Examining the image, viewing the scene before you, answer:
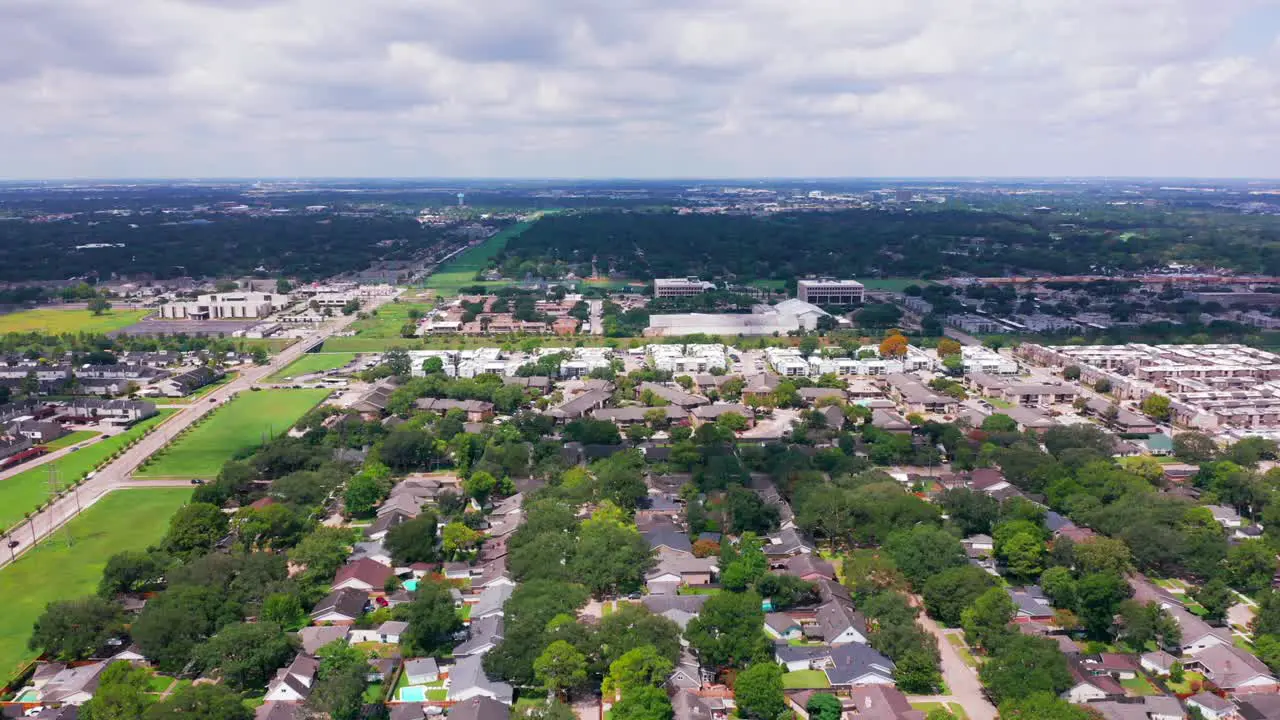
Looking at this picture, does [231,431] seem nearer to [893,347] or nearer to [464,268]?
[893,347]

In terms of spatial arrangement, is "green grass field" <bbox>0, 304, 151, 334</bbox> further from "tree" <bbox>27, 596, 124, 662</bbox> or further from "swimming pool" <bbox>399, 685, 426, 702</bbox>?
"swimming pool" <bbox>399, 685, 426, 702</bbox>

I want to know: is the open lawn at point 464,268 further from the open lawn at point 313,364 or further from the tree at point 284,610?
the tree at point 284,610

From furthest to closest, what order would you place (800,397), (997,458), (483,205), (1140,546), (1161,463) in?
(483,205)
(800,397)
(1161,463)
(997,458)
(1140,546)

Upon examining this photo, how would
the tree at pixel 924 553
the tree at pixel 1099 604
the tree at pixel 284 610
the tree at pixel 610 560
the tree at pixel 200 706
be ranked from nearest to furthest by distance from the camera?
the tree at pixel 200 706 → the tree at pixel 1099 604 → the tree at pixel 284 610 → the tree at pixel 924 553 → the tree at pixel 610 560

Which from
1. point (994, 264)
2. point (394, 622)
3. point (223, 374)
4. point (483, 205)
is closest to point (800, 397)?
point (394, 622)

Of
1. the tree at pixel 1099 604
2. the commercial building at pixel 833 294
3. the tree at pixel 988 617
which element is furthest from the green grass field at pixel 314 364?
the tree at pixel 1099 604

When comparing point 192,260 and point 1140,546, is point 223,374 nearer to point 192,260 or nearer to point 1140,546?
point 1140,546

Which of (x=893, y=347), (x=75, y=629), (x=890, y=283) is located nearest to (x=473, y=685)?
(x=75, y=629)
